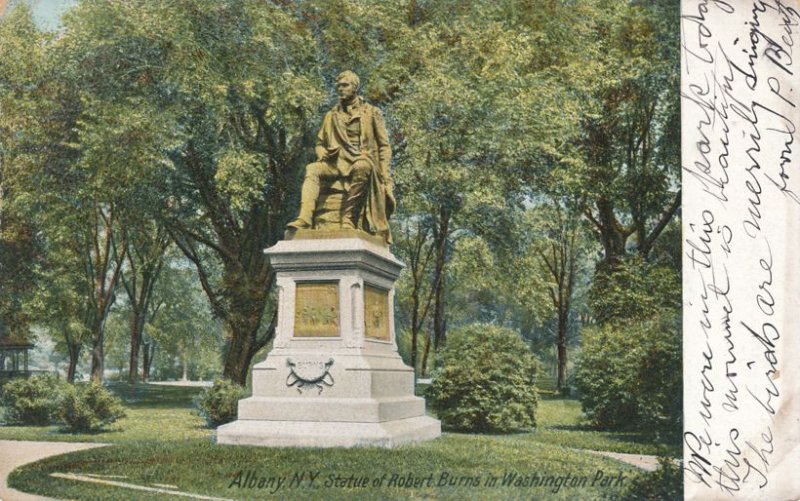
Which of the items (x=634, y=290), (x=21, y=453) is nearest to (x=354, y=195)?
(x=21, y=453)

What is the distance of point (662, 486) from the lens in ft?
27.9

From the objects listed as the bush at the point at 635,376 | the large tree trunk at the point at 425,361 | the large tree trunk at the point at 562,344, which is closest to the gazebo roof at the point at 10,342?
the bush at the point at 635,376

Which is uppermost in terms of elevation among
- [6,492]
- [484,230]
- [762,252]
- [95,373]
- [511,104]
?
[511,104]

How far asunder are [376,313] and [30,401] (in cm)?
604

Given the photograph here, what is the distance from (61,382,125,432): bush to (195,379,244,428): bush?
4.87 ft

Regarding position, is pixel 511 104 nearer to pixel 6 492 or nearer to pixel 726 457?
pixel 726 457

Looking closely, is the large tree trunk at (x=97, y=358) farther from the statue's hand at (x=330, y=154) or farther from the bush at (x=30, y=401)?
the statue's hand at (x=330, y=154)

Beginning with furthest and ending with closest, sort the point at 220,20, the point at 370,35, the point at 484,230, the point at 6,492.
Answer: the point at 484,230, the point at 370,35, the point at 220,20, the point at 6,492

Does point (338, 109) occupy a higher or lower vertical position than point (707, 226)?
higher

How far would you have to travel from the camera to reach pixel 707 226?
9227 mm

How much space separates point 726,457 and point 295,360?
5.26 metres

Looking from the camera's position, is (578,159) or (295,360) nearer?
(295,360)

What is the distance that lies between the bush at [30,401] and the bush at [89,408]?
0.27 meters

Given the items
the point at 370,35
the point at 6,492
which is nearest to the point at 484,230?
the point at 370,35
